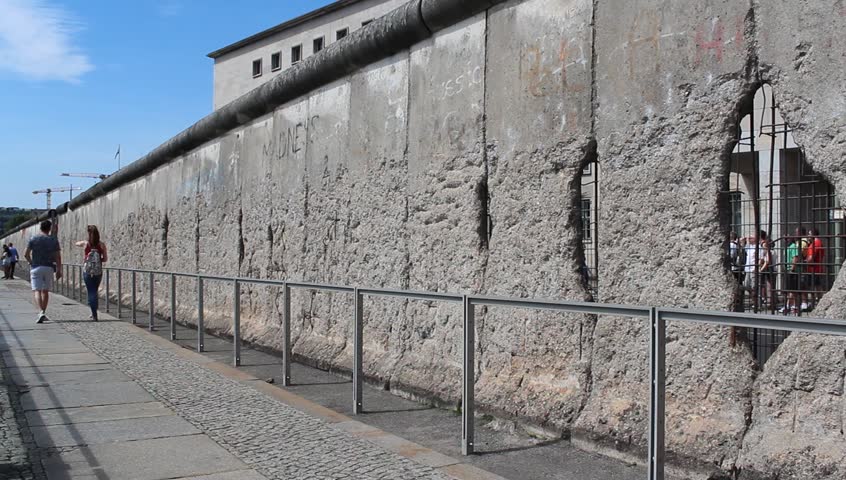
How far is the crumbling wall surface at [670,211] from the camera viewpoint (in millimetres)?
4484

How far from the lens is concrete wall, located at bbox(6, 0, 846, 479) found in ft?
13.7

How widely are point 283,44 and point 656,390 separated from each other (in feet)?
197

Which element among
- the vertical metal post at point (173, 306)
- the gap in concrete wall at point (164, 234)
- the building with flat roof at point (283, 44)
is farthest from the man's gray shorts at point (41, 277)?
the building with flat roof at point (283, 44)

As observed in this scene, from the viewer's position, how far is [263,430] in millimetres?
5703

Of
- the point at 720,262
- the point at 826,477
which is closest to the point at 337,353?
the point at 720,262

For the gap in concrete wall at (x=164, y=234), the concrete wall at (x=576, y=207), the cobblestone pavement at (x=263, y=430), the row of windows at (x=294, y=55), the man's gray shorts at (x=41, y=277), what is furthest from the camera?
the row of windows at (x=294, y=55)

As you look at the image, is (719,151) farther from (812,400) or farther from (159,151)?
(159,151)

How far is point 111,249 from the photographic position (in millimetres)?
22578

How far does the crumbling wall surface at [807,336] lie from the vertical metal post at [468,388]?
1.53 meters

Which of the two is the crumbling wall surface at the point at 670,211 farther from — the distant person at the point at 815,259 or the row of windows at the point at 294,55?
the row of windows at the point at 294,55

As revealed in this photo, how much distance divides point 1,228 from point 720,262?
608ft

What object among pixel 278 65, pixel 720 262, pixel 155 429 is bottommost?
pixel 155 429

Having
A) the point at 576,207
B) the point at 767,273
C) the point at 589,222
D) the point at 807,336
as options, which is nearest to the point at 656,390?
the point at 807,336

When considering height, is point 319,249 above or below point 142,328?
above
